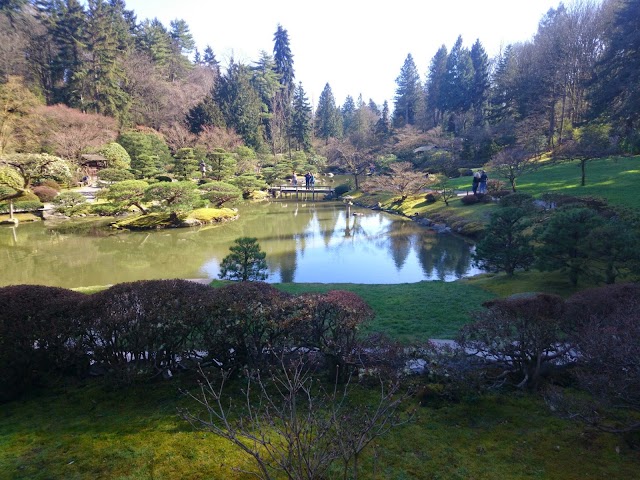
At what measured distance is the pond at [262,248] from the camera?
1230cm

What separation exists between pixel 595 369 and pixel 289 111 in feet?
161

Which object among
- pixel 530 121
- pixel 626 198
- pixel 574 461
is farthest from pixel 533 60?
pixel 574 461

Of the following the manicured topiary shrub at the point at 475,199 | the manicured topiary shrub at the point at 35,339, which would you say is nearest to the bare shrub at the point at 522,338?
the manicured topiary shrub at the point at 35,339

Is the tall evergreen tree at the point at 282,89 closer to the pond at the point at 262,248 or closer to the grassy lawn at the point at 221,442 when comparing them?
the pond at the point at 262,248

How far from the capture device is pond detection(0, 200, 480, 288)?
1230 centimetres

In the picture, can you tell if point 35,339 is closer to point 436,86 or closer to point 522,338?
point 522,338

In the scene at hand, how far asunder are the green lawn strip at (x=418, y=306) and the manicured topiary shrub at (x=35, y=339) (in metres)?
3.79

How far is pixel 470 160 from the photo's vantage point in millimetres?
32406

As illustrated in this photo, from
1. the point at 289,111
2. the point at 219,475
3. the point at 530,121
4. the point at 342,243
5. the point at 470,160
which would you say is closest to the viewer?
the point at 219,475

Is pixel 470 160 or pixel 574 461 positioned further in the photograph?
pixel 470 160

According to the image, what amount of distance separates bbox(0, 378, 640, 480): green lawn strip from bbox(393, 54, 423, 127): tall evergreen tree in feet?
161

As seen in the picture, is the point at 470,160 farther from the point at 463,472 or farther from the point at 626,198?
the point at 463,472

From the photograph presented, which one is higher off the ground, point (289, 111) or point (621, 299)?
point (289, 111)

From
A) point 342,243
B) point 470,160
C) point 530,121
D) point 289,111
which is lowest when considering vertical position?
point 342,243
